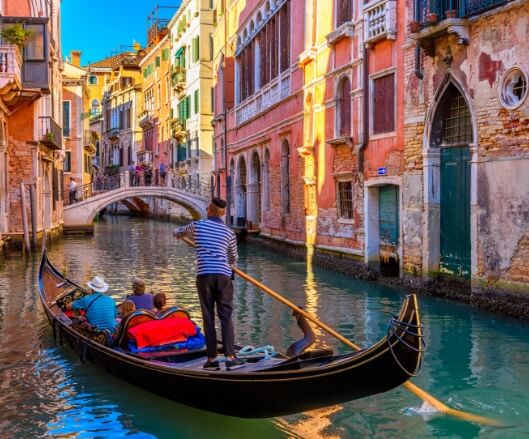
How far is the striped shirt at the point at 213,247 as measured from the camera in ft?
17.3

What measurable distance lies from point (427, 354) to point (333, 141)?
24.5ft

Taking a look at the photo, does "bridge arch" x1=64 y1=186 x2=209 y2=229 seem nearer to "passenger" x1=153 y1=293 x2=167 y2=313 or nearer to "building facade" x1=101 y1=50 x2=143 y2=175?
"passenger" x1=153 y1=293 x2=167 y2=313

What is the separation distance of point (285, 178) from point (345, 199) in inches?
175

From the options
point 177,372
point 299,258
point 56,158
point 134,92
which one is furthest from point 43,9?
point 134,92

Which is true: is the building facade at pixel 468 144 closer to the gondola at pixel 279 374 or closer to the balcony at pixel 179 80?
the gondola at pixel 279 374

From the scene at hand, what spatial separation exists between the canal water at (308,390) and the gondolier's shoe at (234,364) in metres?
0.23

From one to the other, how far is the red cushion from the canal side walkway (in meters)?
4.07

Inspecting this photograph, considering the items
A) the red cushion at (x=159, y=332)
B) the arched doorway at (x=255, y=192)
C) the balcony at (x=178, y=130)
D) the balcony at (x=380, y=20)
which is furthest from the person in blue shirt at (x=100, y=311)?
the balcony at (x=178, y=130)

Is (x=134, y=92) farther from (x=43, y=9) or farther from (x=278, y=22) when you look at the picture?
(x=278, y=22)

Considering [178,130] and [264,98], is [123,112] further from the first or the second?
[264,98]

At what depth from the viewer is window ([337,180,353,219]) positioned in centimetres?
1401

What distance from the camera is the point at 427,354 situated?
23.9 feet

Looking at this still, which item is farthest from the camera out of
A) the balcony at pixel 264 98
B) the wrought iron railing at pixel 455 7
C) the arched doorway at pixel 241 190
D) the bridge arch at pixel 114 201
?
the bridge arch at pixel 114 201

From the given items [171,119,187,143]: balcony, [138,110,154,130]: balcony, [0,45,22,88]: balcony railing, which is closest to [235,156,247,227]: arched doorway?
[0,45,22,88]: balcony railing
